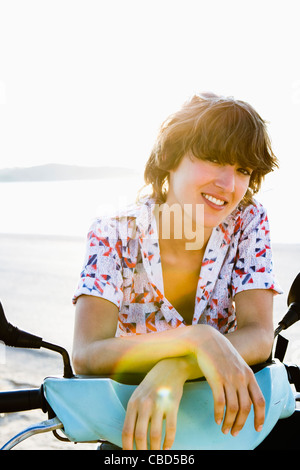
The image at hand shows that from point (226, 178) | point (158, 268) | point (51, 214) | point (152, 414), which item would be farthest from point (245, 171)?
point (51, 214)

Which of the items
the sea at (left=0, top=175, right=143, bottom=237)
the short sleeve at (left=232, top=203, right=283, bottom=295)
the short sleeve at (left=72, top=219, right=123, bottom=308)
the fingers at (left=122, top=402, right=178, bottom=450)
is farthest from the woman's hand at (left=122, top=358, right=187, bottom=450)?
the sea at (left=0, top=175, right=143, bottom=237)

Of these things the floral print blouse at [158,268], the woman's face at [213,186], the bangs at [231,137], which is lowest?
the floral print blouse at [158,268]

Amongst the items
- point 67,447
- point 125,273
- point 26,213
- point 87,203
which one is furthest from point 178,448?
point 87,203

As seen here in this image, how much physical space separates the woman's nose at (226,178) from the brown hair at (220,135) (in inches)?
0.9

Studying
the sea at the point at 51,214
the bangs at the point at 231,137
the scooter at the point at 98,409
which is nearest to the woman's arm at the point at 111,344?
the scooter at the point at 98,409

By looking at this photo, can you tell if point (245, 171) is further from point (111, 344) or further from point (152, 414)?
point (152, 414)

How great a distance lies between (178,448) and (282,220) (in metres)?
9.73

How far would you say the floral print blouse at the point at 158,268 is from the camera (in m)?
1.59

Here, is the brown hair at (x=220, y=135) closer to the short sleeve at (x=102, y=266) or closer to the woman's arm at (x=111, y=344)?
the short sleeve at (x=102, y=266)

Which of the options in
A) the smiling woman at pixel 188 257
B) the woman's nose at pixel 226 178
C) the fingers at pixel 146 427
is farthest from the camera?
the woman's nose at pixel 226 178

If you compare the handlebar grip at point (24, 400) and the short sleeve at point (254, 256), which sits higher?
the short sleeve at point (254, 256)

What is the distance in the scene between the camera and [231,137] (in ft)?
5.33
